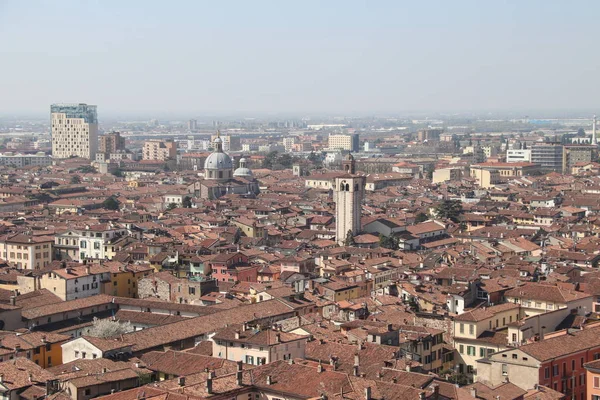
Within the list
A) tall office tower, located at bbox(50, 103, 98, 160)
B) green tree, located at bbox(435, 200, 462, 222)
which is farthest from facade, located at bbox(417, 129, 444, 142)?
green tree, located at bbox(435, 200, 462, 222)

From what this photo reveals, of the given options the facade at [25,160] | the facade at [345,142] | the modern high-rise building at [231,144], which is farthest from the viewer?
the modern high-rise building at [231,144]

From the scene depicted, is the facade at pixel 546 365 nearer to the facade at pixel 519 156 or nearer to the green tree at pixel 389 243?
the green tree at pixel 389 243

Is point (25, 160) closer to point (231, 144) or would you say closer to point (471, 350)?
point (231, 144)

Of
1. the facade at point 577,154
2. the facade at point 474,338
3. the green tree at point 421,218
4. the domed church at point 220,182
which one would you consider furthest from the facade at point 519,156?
the facade at point 474,338

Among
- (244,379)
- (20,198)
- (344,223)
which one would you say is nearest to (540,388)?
(244,379)

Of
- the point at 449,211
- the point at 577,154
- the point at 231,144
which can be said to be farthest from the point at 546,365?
the point at 231,144

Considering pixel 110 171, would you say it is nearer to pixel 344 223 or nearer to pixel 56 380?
pixel 344 223
